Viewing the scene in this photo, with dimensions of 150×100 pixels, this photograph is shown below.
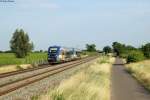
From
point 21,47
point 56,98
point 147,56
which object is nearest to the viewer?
point 56,98

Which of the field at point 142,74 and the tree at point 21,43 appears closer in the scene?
the field at point 142,74

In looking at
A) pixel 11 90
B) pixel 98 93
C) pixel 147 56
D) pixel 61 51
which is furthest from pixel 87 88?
pixel 147 56

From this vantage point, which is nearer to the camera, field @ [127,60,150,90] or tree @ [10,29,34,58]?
field @ [127,60,150,90]

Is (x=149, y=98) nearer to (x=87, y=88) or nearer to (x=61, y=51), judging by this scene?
(x=87, y=88)

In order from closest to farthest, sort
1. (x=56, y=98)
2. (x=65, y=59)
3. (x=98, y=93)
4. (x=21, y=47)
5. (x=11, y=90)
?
(x=56, y=98) → (x=98, y=93) → (x=11, y=90) → (x=65, y=59) → (x=21, y=47)

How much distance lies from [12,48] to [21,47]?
5.17 m

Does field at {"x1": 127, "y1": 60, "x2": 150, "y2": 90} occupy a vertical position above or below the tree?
below

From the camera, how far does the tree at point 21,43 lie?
135625mm

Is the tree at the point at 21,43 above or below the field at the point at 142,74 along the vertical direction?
above

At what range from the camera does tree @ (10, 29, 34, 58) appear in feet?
445

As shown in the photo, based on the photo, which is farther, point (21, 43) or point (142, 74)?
point (21, 43)

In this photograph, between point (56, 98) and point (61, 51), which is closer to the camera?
point (56, 98)

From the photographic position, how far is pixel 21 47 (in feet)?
452

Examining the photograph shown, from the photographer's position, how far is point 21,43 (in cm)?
13975
